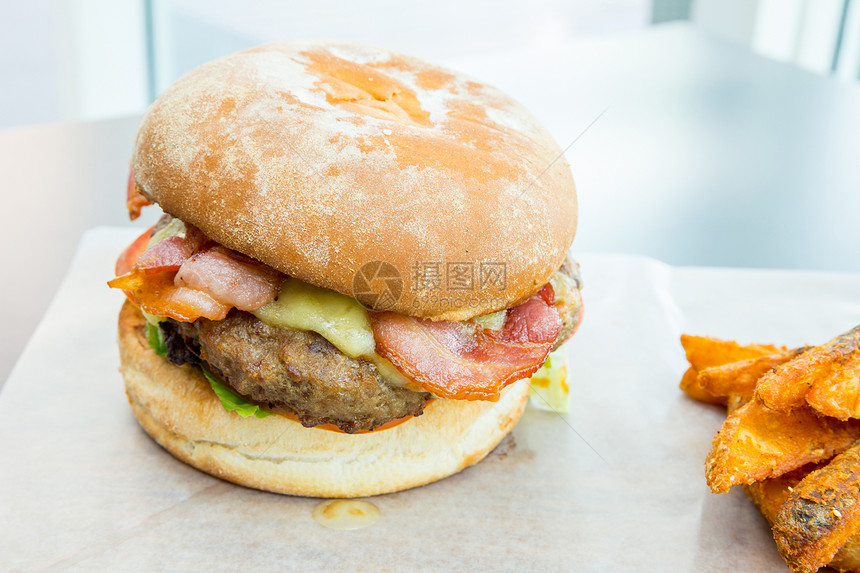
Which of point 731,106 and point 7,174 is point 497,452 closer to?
point 7,174

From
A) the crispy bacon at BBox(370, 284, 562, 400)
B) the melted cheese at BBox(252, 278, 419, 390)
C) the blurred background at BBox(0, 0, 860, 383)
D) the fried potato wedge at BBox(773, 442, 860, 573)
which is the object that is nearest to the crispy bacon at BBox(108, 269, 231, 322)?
the melted cheese at BBox(252, 278, 419, 390)

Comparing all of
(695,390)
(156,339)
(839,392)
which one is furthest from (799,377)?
(156,339)

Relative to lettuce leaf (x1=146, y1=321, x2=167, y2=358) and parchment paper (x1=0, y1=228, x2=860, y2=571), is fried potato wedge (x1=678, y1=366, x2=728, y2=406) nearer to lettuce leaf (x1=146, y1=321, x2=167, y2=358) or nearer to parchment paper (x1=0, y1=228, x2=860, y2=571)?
parchment paper (x1=0, y1=228, x2=860, y2=571)

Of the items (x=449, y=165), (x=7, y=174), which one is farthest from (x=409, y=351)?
(x=7, y=174)

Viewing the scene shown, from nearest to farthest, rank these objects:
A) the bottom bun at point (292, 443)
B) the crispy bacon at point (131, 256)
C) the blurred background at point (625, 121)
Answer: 1. the bottom bun at point (292, 443)
2. the crispy bacon at point (131, 256)
3. the blurred background at point (625, 121)

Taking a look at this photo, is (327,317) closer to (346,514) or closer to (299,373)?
(299,373)
